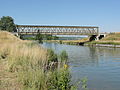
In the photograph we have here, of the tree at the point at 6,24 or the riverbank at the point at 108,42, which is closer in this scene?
the riverbank at the point at 108,42

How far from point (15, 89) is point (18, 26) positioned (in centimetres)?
10937

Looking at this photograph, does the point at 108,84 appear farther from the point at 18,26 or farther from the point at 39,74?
the point at 18,26

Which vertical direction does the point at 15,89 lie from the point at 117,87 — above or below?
above

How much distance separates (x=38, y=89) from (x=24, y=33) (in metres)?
100

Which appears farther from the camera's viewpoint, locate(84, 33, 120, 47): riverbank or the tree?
the tree

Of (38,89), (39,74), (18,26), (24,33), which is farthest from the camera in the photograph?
(18,26)

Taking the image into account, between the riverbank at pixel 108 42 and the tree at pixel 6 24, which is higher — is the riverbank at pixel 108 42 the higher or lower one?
the lower one

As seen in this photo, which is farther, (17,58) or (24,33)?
(24,33)

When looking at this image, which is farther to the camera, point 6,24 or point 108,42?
point 6,24

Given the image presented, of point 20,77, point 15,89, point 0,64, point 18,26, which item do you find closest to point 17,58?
point 0,64

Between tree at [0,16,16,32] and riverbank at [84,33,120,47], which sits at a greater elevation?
tree at [0,16,16,32]

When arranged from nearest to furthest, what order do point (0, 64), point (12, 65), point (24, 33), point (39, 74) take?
point (39, 74) → point (12, 65) → point (0, 64) → point (24, 33)

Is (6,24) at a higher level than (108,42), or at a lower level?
higher

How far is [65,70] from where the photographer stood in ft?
26.9
